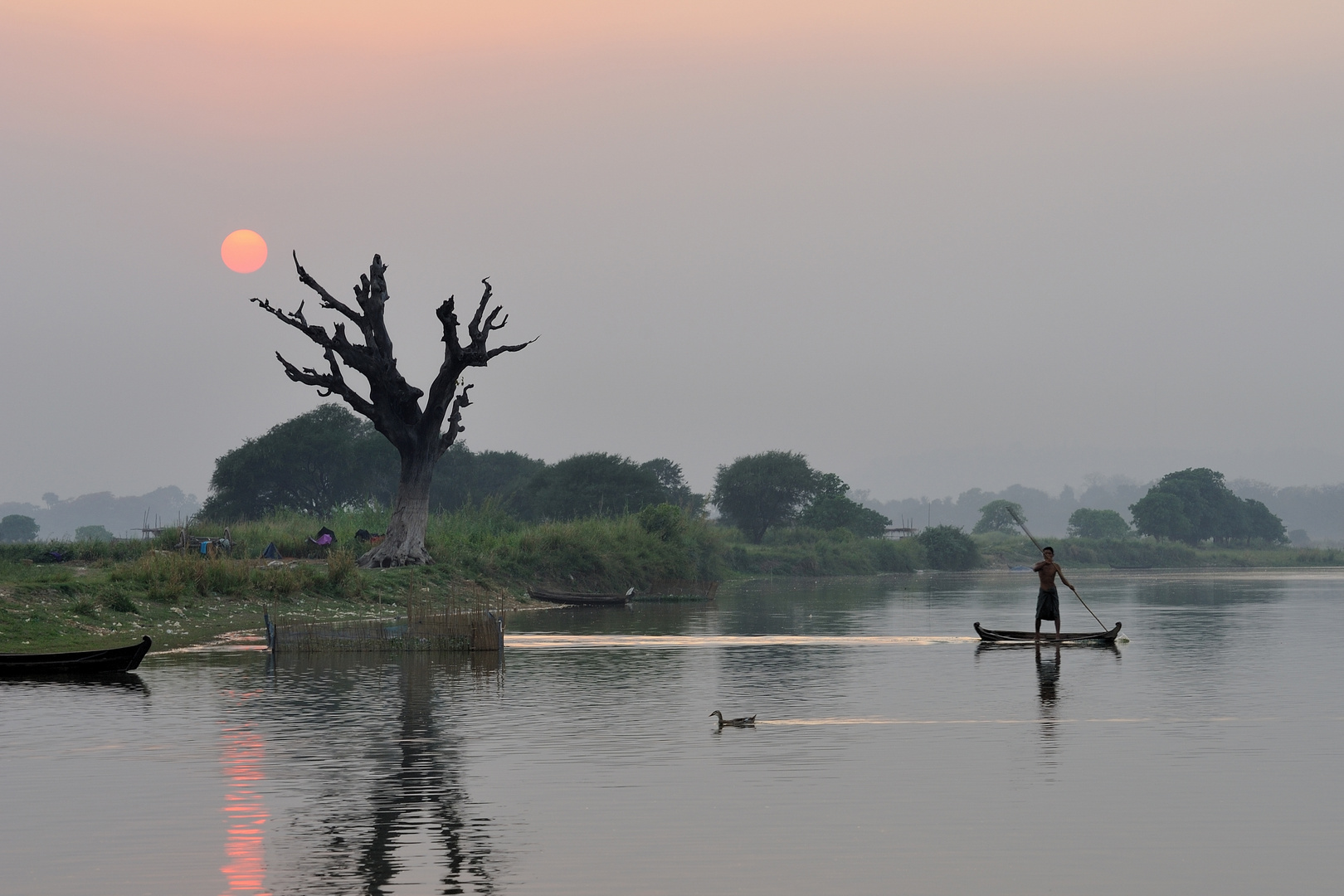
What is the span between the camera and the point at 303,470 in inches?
4793

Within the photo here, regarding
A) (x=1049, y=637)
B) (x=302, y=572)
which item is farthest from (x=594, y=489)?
(x=1049, y=637)

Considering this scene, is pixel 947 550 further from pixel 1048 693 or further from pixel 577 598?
pixel 1048 693

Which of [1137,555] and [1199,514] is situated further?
[1199,514]

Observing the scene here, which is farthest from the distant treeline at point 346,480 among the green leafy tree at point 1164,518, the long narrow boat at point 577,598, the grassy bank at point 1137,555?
the green leafy tree at point 1164,518

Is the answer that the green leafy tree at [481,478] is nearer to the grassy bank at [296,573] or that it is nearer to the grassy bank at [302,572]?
the grassy bank at [302,572]

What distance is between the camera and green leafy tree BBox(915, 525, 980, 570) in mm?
137625

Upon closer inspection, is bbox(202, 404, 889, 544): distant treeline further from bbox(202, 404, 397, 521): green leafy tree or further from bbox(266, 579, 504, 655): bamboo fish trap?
bbox(266, 579, 504, 655): bamboo fish trap

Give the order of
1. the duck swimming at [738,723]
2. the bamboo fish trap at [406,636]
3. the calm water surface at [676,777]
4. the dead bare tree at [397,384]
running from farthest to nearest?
the dead bare tree at [397,384] < the bamboo fish trap at [406,636] < the duck swimming at [738,723] < the calm water surface at [676,777]

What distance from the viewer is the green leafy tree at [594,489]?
11644cm

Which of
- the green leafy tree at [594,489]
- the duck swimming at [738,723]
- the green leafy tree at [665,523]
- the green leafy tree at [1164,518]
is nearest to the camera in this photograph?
the duck swimming at [738,723]

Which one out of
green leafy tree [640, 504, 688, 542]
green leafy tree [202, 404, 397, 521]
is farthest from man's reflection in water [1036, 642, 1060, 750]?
green leafy tree [202, 404, 397, 521]

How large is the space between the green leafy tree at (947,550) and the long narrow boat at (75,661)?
112765 mm

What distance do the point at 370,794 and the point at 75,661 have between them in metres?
15.6

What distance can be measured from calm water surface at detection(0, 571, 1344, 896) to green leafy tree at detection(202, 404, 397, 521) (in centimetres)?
8932
